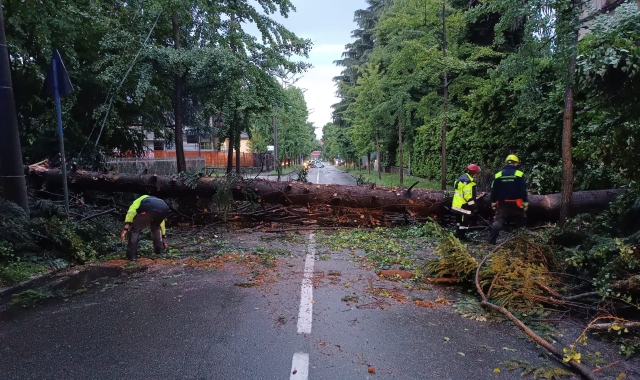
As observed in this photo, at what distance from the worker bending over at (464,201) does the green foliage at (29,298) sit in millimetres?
7066

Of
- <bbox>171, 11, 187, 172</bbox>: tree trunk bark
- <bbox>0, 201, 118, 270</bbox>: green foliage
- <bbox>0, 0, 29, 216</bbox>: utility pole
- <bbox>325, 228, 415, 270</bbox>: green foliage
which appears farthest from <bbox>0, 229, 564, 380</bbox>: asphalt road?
<bbox>171, 11, 187, 172</bbox>: tree trunk bark

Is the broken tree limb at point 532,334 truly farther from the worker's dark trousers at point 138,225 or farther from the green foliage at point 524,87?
the worker's dark trousers at point 138,225

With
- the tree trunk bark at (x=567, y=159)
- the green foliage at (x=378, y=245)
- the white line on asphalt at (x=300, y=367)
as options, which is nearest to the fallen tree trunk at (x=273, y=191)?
the green foliage at (x=378, y=245)

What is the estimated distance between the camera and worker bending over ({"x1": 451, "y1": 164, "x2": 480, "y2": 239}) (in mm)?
8469

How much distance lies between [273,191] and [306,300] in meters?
5.74

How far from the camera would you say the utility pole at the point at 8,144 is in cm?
677

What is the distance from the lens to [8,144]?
6.88 m

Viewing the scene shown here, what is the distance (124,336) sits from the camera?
3926mm

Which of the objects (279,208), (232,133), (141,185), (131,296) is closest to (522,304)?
(131,296)

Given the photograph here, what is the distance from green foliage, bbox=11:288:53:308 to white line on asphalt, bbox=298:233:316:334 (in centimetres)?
311

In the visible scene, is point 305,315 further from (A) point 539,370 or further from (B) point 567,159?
(B) point 567,159

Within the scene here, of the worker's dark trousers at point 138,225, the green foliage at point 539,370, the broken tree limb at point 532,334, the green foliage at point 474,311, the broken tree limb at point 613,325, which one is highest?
the worker's dark trousers at point 138,225

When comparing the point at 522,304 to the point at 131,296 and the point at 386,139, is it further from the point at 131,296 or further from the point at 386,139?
the point at 386,139

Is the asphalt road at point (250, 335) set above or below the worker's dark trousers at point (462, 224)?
below
